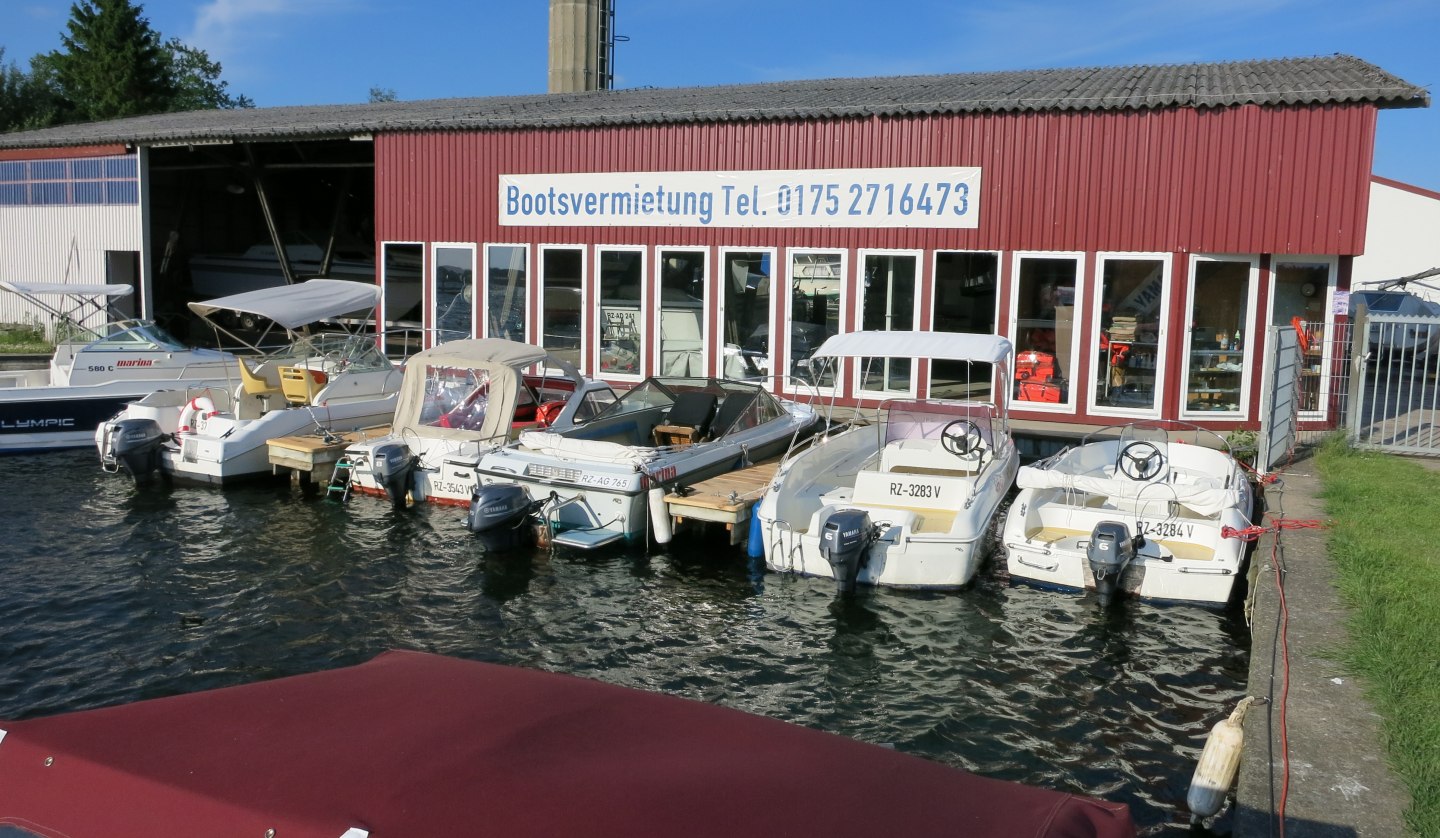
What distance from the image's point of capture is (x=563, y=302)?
1931 centimetres

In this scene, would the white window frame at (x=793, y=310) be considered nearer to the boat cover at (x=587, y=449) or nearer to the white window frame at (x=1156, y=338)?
the white window frame at (x=1156, y=338)

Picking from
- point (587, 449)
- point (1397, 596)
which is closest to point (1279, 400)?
point (1397, 596)

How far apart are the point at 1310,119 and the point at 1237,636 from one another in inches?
323

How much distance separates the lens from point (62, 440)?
15.9 metres

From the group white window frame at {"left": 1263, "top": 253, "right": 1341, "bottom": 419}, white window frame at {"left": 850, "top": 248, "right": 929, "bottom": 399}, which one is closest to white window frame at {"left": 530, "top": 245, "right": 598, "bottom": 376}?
white window frame at {"left": 850, "top": 248, "right": 929, "bottom": 399}

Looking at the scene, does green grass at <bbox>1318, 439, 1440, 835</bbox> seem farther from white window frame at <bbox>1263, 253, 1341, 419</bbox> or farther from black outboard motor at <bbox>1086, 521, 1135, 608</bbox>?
white window frame at <bbox>1263, 253, 1341, 419</bbox>

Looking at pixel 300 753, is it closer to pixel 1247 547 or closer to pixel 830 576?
pixel 830 576

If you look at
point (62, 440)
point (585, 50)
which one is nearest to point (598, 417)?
point (62, 440)

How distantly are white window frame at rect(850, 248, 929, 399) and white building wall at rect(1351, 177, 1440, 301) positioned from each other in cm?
1748

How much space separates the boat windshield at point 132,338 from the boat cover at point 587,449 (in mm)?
8121

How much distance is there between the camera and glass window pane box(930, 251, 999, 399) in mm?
16297

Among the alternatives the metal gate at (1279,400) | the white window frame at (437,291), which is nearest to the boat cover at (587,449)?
the metal gate at (1279,400)

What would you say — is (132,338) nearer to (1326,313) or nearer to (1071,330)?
(1071,330)

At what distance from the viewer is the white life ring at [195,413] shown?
1449cm
